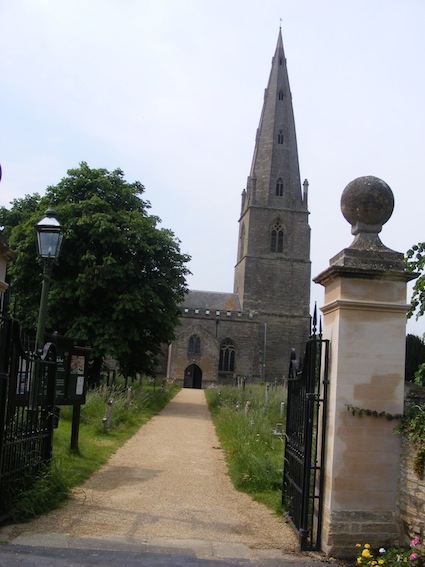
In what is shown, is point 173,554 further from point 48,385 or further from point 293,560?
point 48,385

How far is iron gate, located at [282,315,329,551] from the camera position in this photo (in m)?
5.53

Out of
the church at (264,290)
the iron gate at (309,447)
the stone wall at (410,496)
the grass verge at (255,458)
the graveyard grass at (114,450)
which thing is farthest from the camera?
the church at (264,290)

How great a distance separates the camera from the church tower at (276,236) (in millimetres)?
57594

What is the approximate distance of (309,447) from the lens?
5586mm

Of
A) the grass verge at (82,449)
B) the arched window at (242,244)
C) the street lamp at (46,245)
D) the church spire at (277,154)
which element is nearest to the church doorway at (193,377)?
the arched window at (242,244)

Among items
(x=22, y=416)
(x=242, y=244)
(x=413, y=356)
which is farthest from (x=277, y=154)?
(x=22, y=416)

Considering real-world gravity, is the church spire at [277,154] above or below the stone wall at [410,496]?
above

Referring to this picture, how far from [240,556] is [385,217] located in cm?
335

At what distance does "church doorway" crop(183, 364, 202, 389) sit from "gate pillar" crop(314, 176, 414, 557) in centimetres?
4908

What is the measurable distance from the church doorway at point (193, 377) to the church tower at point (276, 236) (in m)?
6.65

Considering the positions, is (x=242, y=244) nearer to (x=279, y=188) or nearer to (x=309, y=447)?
(x=279, y=188)

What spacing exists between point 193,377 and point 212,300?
908cm

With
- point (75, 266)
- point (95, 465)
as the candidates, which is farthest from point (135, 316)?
point (95, 465)

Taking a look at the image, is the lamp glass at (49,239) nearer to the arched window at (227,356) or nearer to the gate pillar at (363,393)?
the gate pillar at (363,393)
